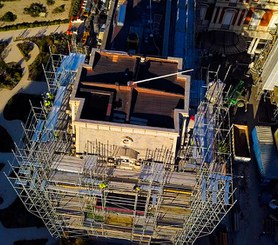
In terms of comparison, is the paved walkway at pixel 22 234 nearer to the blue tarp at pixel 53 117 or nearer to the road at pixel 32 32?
the blue tarp at pixel 53 117

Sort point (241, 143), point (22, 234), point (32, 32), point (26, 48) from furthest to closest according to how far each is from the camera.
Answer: point (32, 32), point (26, 48), point (241, 143), point (22, 234)

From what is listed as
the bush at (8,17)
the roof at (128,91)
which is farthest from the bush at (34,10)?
the roof at (128,91)

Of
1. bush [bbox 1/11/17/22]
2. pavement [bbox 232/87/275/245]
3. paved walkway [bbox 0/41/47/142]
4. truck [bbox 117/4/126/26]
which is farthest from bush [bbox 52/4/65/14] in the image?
pavement [bbox 232/87/275/245]

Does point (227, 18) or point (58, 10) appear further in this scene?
point (58, 10)

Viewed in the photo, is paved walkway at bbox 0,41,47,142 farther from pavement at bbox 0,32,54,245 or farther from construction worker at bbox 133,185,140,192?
construction worker at bbox 133,185,140,192

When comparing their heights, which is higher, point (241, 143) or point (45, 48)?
point (45, 48)

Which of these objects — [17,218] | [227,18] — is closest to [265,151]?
[227,18]

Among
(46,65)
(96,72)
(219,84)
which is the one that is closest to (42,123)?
(96,72)

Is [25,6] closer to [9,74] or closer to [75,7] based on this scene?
[75,7]
